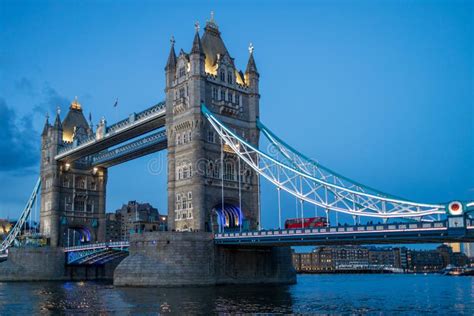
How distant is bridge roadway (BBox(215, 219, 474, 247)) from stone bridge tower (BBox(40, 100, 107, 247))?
50.4 m

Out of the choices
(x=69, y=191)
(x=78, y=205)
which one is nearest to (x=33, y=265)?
(x=78, y=205)

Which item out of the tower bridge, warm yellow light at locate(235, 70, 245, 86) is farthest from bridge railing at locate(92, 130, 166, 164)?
warm yellow light at locate(235, 70, 245, 86)

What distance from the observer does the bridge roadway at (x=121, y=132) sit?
79750mm

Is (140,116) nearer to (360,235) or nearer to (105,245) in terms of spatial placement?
(105,245)

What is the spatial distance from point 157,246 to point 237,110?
71.7 ft

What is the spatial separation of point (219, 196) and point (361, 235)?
23.9 m

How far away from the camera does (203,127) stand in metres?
71.4

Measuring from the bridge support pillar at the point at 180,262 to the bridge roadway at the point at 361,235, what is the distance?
7.20ft

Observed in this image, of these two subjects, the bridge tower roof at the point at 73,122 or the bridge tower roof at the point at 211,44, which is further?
the bridge tower roof at the point at 73,122

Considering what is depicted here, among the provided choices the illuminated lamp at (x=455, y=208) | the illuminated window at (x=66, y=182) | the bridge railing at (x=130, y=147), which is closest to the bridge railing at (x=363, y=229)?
the illuminated lamp at (x=455, y=208)

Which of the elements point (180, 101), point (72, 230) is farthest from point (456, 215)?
point (72, 230)

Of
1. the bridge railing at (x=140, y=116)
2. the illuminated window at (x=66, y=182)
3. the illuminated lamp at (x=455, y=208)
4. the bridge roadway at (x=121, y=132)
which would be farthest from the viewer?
the illuminated window at (x=66, y=182)

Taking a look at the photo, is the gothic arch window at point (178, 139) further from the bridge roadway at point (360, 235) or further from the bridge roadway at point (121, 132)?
the bridge roadway at point (360, 235)

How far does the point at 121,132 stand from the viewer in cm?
8562
